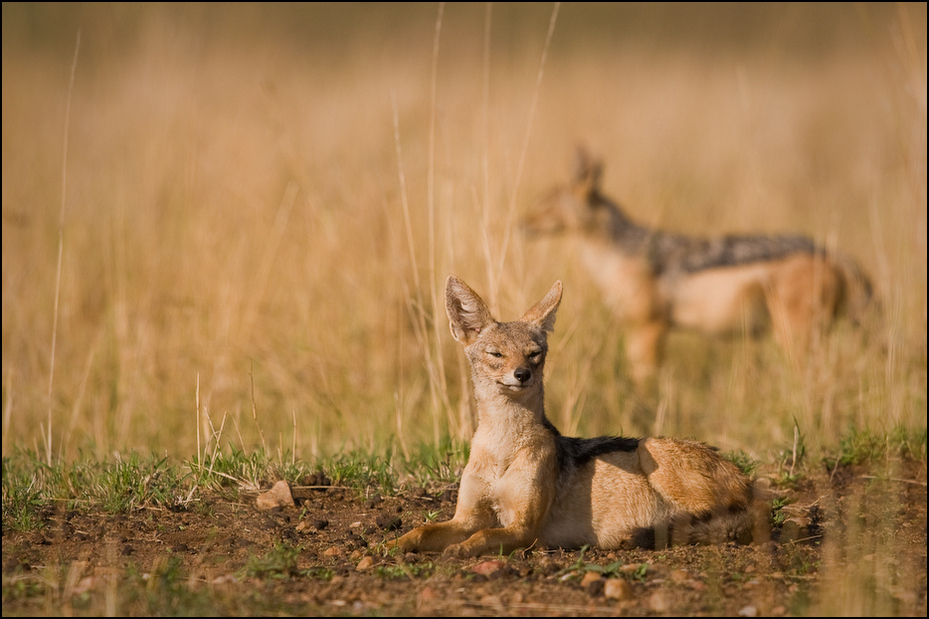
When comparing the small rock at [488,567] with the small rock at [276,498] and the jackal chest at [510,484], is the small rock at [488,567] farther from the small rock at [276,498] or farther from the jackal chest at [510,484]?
the small rock at [276,498]

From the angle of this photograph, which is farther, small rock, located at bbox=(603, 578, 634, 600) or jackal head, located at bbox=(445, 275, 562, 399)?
jackal head, located at bbox=(445, 275, 562, 399)

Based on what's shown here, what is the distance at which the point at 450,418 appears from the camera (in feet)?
19.4

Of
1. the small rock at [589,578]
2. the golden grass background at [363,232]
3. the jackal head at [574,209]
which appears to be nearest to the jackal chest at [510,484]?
the small rock at [589,578]

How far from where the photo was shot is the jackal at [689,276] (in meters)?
9.37

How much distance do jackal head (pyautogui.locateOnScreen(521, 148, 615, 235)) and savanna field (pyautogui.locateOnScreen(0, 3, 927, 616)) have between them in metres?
0.58

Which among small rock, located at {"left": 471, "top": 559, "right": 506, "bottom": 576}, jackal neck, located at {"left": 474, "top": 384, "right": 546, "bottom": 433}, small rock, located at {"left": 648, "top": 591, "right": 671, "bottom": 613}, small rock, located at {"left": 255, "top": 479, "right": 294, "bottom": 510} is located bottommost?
small rock, located at {"left": 648, "top": 591, "right": 671, "bottom": 613}

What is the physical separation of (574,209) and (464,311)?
597 cm

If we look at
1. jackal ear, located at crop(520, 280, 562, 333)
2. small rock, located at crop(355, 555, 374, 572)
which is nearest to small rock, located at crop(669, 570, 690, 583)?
small rock, located at crop(355, 555, 374, 572)

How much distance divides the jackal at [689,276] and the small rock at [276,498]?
4953 millimetres

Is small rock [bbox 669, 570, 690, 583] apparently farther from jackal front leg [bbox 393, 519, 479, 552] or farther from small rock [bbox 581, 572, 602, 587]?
jackal front leg [bbox 393, 519, 479, 552]

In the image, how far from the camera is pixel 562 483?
4695mm

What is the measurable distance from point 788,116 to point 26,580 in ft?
56.9

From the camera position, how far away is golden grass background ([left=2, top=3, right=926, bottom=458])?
277 inches

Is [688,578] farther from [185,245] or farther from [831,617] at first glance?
[185,245]
